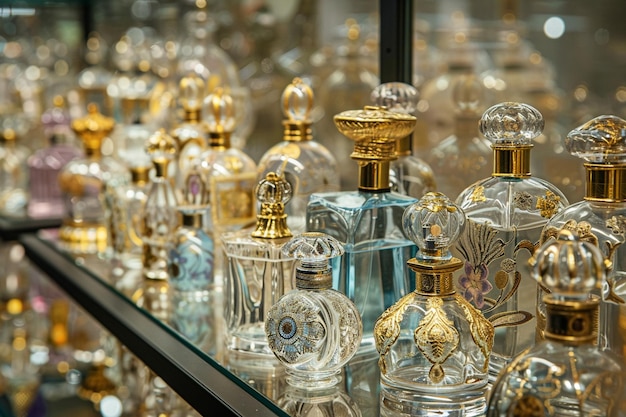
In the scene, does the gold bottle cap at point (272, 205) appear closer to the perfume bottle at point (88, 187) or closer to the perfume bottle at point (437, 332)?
the perfume bottle at point (437, 332)

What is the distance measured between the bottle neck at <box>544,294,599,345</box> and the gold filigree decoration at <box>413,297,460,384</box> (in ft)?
0.45

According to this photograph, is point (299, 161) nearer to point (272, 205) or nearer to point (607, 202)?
point (272, 205)

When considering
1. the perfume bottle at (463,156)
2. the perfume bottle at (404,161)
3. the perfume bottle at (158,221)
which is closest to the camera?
the perfume bottle at (404,161)

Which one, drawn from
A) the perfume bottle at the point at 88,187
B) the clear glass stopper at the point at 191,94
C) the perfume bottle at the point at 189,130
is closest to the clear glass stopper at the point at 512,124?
the perfume bottle at the point at 189,130

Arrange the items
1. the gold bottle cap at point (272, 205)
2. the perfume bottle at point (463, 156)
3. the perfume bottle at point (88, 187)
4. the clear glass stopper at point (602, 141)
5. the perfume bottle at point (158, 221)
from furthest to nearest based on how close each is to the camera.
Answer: the perfume bottle at point (88, 187) → the perfume bottle at point (158, 221) → the perfume bottle at point (463, 156) → the gold bottle cap at point (272, 205) → the clear glass stopper at point (602, 141)

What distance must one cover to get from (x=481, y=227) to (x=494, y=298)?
0.20ft

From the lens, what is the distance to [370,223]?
845 mm

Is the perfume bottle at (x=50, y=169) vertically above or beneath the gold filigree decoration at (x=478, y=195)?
beneath

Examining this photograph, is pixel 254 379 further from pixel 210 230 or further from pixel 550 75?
pixel 550 75

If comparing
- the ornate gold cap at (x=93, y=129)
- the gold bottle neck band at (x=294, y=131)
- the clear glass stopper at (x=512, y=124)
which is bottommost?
the ornate gold cap at (x=93, y=129)

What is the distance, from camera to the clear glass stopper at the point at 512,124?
2.45 feet

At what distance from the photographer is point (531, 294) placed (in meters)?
0.75

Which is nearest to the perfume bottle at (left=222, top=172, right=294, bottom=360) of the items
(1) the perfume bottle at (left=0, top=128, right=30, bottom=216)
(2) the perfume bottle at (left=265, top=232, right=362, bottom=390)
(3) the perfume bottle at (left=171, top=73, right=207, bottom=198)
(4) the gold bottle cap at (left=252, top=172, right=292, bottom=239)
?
(4) the gold bottle cap at (left=252, top=172, right=292, bottom=239)

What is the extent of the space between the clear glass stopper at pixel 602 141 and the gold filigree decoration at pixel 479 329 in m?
0.14
